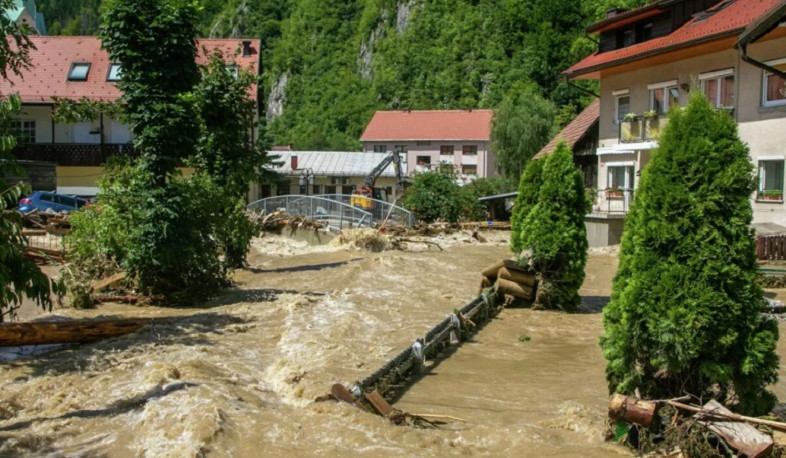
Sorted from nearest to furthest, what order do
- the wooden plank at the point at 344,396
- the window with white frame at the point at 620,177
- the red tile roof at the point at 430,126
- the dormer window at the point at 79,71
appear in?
the wooden plank at the point at 344,396 → the window with white frame at the point at 620,177 → the dormer window at the point at 79,71 → the red tile roof at the point at 430,126

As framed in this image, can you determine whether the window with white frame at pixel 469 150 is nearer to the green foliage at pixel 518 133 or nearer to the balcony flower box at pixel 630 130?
the green foliage at pixel 518 133

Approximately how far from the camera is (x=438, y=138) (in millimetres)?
76000

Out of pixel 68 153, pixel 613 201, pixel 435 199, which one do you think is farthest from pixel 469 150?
pixel 613 201

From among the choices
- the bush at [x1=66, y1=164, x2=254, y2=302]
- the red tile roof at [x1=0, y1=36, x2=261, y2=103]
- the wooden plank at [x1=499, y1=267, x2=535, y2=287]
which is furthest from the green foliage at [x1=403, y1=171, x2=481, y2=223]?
the wooden plank at [x1=499, y1=267, x2=535, y2=287]

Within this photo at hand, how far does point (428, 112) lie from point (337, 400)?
73894 millimetres

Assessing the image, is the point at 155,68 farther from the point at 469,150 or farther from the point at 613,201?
the point at 469,150

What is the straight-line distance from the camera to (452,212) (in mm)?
36188

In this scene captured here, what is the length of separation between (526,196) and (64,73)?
107 feet

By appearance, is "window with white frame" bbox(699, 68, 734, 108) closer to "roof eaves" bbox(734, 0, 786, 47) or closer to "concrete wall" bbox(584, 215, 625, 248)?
"concrete wall" bbox(584, 215, 625, 248)

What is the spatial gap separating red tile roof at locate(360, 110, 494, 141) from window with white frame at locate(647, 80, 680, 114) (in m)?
46.3

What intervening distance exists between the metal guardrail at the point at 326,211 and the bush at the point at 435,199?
6.44 m

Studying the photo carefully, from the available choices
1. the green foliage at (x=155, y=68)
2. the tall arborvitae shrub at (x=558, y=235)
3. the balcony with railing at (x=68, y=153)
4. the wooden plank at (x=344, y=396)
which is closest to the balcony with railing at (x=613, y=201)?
the tall arborvitae shrub at (x=558, y=235)

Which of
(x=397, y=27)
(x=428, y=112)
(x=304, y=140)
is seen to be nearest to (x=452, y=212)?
(x=428, y=112)

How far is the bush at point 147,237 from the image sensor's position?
1418 centimetres
